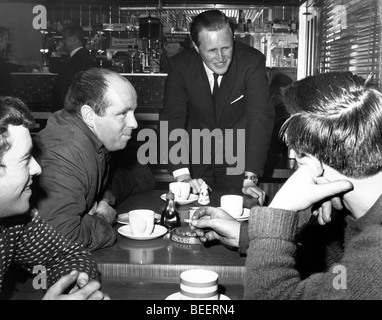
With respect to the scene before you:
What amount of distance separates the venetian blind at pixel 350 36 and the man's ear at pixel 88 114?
1.46 meters

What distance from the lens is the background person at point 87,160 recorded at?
160 centimetres

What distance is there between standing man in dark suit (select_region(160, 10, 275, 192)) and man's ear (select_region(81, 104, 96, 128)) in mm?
→ 741

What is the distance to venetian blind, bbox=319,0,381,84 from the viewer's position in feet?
9.30

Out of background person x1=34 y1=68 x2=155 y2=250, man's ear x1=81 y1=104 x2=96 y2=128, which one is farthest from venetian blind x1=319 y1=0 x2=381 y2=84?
man's ear x1=81 y1=104 x2=96 y2=128

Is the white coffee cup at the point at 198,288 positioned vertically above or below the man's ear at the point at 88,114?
below

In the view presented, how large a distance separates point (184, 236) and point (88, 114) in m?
0.78

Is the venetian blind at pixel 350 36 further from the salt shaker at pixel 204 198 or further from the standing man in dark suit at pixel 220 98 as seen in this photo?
the salt shaker at pixel 204 198

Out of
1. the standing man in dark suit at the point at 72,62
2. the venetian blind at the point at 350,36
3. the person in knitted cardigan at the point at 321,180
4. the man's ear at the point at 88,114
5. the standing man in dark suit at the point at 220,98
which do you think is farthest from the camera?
the standing man in dark suit at the point at 72,62

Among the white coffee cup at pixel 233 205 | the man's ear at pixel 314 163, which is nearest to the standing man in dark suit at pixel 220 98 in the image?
the white coffee cup at pixel 233 205

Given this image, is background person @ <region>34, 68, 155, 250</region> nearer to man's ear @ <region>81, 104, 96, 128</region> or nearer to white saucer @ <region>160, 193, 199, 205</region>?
man's ear @ <region>81, 104, 96, 128</region>

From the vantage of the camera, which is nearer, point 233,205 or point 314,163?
point 314,163

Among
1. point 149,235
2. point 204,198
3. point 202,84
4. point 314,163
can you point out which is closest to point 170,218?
point 149,235

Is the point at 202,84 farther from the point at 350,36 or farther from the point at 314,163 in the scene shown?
the point at 314,163

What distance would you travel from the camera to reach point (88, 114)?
6.78 feet
